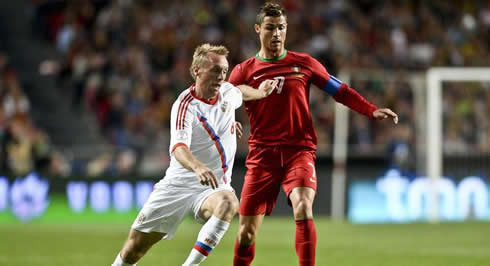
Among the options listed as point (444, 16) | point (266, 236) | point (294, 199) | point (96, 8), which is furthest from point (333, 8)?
point (294, 199)

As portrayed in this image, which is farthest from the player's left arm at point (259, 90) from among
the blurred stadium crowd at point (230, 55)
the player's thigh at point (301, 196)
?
the blurred stadium crowd at point (230, 55)

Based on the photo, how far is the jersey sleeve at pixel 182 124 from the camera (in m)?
6.26

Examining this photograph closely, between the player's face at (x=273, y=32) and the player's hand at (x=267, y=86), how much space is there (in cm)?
29

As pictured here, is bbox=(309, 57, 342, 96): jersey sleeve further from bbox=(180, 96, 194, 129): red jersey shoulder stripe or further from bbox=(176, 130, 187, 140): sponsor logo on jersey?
bbox=(176, 130, 187, 140): sponsor logo on jersey

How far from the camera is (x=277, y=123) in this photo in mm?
7211

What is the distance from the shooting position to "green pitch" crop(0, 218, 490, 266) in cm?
954

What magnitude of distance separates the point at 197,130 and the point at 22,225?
9993 millimetres

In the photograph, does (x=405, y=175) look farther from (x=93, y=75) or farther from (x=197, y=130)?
(x=197, y=130)

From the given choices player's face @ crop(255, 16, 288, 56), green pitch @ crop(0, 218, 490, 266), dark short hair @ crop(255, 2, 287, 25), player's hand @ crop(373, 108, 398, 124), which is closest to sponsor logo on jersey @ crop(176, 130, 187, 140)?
player's face @ crop(255, 16, 288, 56)

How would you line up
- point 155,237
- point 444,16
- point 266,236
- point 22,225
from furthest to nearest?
Answer: point 444,16, point 22,225, point 266,236, point 155,237

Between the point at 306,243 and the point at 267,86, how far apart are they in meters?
1.41

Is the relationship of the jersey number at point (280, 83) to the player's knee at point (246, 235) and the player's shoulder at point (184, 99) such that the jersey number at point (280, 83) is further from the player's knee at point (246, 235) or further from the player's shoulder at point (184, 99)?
the player's knee at point (246, 235)

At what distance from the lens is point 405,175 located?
1659 centimetres

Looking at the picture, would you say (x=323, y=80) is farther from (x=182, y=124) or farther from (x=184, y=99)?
(x=182, y=124)
